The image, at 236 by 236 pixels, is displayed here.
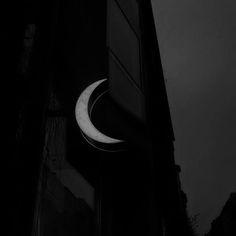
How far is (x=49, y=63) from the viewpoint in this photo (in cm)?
393

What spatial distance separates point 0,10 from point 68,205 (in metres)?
2.95

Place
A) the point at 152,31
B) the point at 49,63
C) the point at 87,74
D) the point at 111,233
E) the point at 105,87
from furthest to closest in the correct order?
the point at 152,31 < the point at 87,74 < the point at 111,233 < the point at 105,87 < the point at 49,63

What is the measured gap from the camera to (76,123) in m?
5.41

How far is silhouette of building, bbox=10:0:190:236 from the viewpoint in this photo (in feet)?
11.0

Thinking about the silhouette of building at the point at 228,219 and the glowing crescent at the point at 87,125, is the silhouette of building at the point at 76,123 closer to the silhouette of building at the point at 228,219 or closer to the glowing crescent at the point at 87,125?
the glowing crescent at the point at 87,125

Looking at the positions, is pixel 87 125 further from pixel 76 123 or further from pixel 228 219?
pixel 228 219

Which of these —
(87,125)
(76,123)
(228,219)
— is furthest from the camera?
(228,219)

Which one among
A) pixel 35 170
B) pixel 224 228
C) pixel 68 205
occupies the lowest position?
pixel 224 228

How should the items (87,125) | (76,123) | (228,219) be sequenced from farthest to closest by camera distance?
(228,219)
(76,123)
(87,125)

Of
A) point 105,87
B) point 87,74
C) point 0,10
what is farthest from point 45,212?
point 87,74

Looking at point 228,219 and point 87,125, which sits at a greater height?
point 87,125

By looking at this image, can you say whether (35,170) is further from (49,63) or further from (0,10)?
(0,10)

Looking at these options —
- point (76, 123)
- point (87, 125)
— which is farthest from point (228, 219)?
point (87, 125)

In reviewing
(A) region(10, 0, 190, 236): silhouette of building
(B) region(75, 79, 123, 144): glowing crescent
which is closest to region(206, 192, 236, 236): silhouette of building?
(A) region(10, 0, 190, 236): silhouette of building
